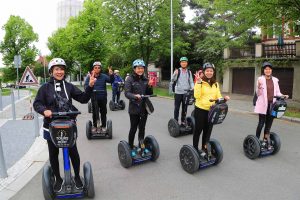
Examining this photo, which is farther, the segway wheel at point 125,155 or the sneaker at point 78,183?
the segway wheel at point 125,155

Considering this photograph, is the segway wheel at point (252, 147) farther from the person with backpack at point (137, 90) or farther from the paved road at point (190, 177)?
the person with backpack at point (137, 90)

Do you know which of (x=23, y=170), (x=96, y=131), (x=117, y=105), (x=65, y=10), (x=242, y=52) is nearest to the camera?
(x=23, y=170)

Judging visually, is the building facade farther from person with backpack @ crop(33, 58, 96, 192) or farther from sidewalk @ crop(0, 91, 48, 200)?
person with backpack @ crop(33, 58, 96, 192)

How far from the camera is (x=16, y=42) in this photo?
50.7 metres

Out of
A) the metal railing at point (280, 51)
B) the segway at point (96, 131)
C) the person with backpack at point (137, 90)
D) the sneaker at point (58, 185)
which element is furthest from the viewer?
the metal railing at point (280, 51)

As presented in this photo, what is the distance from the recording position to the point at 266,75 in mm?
6344

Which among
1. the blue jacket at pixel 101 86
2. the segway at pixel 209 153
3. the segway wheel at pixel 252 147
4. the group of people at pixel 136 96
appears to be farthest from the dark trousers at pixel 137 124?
the blue jacket at pixel 101 86

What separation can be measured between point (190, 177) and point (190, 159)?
31 cm

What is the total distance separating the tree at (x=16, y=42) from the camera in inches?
1970

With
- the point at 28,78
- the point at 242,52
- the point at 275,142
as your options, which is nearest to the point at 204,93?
the point at 275,142

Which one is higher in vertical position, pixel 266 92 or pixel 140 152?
pixel 266 92

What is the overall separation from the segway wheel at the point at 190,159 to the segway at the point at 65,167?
1803mm

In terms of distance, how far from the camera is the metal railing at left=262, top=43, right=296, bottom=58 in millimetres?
18097

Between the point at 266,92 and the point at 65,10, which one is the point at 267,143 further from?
the point at 65,10
